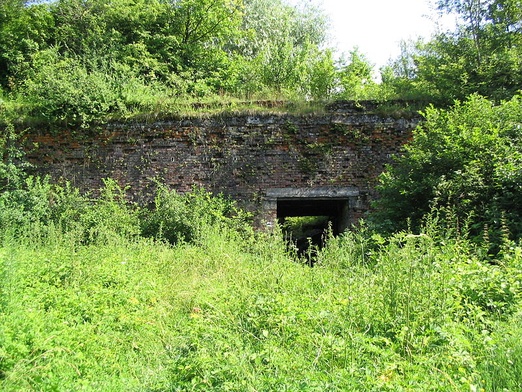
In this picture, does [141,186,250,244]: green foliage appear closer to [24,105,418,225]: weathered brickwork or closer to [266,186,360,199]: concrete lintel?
[24,105,418,225]: weathered brickwork

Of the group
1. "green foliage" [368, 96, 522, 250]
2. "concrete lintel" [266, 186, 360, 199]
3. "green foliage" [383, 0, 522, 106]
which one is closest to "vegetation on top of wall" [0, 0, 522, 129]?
"green foliage" [383, 0, 522, 106]

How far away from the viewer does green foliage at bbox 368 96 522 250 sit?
5961 millimetres

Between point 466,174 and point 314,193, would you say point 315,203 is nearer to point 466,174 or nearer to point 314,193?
point 314,193

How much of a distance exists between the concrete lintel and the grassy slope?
14.2 feet

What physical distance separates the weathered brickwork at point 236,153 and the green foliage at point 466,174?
222 cm

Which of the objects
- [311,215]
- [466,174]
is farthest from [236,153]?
[466,174]

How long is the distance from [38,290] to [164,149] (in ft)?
19.1

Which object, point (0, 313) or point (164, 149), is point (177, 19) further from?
point (0, 313)

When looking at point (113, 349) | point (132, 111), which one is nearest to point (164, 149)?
point (132, 111)

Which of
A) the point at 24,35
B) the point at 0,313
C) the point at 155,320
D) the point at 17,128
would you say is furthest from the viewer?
the point at 24,35

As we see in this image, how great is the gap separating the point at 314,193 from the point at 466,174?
4062mm

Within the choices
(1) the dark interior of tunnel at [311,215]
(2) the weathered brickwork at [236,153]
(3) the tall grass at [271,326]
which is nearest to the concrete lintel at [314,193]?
(2) the weathered brickwork at [236,153]

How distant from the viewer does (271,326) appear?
3.68m

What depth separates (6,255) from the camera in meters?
5.21
